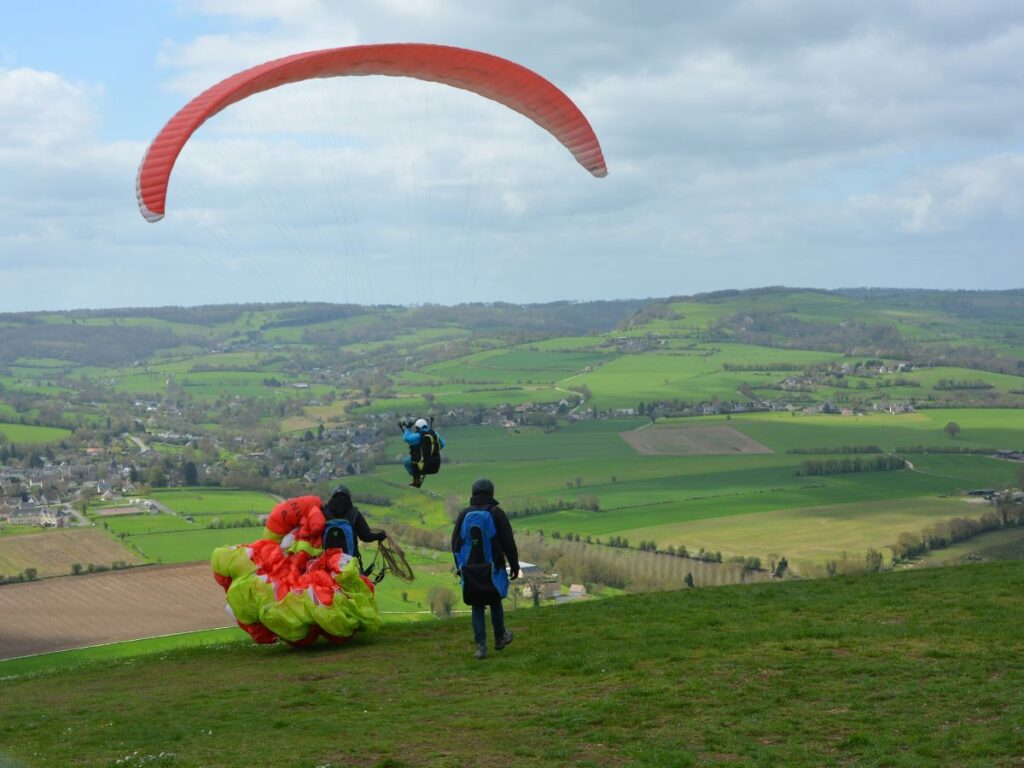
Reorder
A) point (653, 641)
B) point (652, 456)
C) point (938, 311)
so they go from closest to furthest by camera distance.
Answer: point (653, 641) → point (652, 456) → point (938, 311)

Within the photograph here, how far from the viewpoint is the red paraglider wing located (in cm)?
1447

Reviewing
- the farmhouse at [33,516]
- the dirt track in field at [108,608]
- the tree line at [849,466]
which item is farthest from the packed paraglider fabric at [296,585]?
the tree line at [849,466]

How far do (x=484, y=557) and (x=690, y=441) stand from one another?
2396 inches

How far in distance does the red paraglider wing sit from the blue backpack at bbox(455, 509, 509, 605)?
22.1 ft

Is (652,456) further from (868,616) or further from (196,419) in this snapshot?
(868,616)

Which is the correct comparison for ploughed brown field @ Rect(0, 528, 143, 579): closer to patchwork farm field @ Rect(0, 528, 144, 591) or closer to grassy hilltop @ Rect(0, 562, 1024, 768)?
patchwork farm field @ Rect(0, 528, 144, 591)

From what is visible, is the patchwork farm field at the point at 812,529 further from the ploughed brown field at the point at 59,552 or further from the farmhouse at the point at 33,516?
the farmhouse at the point at 33,516

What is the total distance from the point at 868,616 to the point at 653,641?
95.9 inches

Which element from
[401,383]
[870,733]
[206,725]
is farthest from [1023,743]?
[401,383]

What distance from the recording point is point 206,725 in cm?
887

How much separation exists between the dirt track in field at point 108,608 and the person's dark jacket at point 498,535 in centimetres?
1533

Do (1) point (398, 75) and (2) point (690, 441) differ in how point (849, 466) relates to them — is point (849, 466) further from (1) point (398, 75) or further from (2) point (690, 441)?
(1) point (398, 75)

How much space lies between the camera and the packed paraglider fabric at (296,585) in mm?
12188

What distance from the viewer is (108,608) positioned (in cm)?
3081
